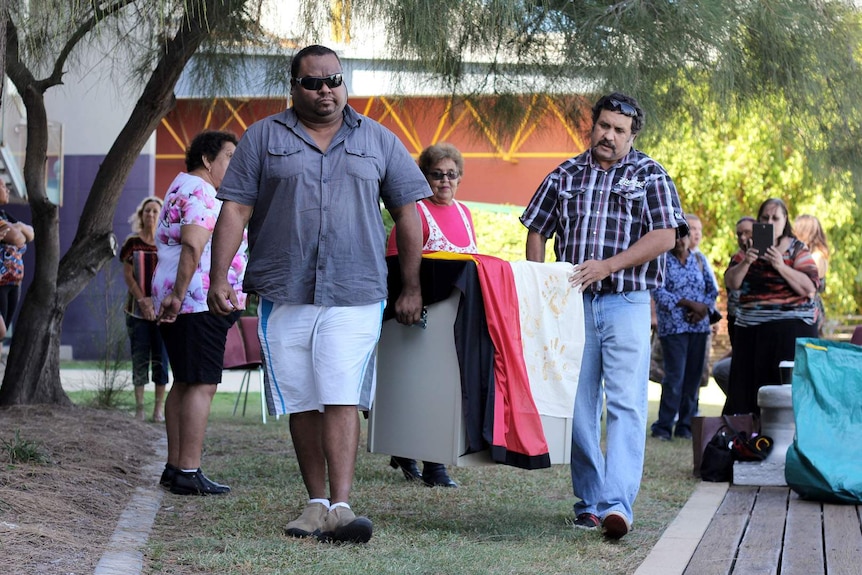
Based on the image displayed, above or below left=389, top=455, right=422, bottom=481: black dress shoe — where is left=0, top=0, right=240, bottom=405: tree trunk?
above

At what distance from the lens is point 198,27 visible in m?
6.32

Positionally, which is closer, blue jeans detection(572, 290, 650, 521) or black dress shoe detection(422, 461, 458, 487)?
blue jeans detection(572, 290, 650, 521)

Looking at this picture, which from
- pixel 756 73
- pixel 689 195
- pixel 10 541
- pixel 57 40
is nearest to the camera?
pixel 10 541

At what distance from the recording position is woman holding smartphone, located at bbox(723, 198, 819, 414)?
25.0 ft

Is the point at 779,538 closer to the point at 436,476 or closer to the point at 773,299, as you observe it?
the point at 436,476

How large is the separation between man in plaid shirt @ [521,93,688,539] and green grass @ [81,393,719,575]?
11.1 inches

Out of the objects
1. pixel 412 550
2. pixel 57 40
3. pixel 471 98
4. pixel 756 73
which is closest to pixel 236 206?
pixel 412 550

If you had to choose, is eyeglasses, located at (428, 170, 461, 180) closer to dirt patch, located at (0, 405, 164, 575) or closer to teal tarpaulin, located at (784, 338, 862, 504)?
teal tarpaulin, located at (784, 338, 862, 504)

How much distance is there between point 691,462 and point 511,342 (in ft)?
11.7

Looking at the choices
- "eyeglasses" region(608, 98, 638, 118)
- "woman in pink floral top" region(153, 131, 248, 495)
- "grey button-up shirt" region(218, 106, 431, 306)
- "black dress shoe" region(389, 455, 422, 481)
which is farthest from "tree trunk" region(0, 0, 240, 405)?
"eyeglasses" region(608, 98, 638, 118)

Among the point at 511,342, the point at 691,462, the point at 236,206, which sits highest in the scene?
the point at 236,206

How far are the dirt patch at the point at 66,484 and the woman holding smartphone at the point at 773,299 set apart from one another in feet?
12.8

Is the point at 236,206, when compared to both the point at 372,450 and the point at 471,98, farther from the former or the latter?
the point at 471,98

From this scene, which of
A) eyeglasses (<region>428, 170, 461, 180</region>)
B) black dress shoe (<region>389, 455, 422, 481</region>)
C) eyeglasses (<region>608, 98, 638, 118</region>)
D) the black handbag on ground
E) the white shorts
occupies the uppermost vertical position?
eyeglasses (<region>608, 98, 638, 118</region>)
